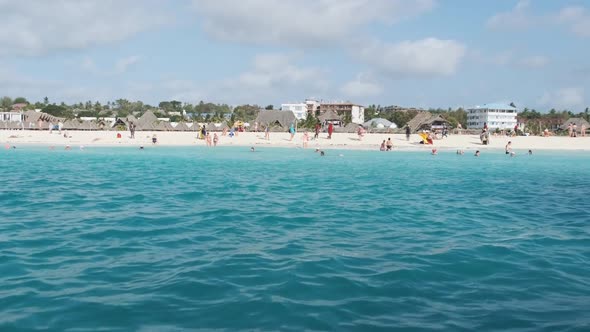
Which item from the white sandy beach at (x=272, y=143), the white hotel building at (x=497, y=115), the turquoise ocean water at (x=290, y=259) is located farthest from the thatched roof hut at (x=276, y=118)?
the white hotel building at (x=497, y=115)

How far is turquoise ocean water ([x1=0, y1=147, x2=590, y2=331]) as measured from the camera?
4.66m

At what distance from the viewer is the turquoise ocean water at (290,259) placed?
466 cm

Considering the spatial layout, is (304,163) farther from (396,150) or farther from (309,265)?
(309,265)

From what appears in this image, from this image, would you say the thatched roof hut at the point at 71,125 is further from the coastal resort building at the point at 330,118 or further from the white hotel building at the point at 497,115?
the white hotel building at the point at 497,115

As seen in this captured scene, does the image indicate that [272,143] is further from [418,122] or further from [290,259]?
[290,259]

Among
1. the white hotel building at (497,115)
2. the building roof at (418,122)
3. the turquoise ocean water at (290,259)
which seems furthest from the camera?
the white hotel building at (497,115)

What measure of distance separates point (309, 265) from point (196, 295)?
1.61 metres

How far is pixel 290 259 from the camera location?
6496mm

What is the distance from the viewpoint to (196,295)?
5.16 m

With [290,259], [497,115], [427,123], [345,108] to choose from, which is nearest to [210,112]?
[345,108]

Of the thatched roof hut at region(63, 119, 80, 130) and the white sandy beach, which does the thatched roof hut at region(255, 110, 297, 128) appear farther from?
the white sandy beach

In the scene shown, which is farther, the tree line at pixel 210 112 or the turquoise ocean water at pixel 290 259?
the tree line at pixel 210 112

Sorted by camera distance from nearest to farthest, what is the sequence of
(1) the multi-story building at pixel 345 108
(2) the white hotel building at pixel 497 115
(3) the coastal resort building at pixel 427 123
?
(3) the coastal resort building at pixel 427 123, (2) the white hotel building at pixel 497 115, (1) the multi-story building at pixel 345 108

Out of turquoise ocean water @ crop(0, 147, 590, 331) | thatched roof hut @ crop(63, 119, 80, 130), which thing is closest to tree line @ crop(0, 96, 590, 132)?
thatched roof hut @ crop(63, 119, 80, 130)
